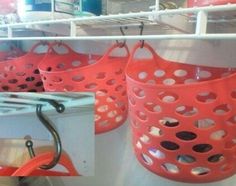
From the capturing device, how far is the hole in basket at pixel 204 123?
0.54 m

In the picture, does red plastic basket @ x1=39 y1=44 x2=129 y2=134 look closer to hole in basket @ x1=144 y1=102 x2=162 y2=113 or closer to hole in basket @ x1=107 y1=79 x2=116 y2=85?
hole in basket @ x1=107 y1=79 x2=116 y2=85

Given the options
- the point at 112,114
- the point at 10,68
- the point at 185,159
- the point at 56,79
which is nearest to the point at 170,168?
the point at 185,159

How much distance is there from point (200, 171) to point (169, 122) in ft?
0.38

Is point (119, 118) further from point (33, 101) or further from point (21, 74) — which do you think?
point (21, 74)

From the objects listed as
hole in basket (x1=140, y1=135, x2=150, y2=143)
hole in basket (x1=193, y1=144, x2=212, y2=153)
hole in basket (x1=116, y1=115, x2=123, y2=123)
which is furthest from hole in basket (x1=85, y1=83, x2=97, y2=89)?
hole in basket (x1=193, y1=144, x2=212, y2=153)

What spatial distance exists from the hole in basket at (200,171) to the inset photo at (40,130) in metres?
0.29

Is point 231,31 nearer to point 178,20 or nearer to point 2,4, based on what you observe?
point 178,20

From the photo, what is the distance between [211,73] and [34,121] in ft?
1.56

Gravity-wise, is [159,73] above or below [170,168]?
above

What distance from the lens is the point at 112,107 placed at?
79cm

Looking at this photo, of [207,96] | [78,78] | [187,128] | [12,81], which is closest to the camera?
[187,128]

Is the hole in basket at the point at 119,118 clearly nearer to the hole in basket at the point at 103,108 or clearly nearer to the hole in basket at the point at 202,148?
the hole in basket at the point at 103,108

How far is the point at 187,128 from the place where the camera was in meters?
0.54

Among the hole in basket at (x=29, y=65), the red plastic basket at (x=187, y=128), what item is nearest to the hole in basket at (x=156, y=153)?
the red plastic basket at (x=187, y=128)
